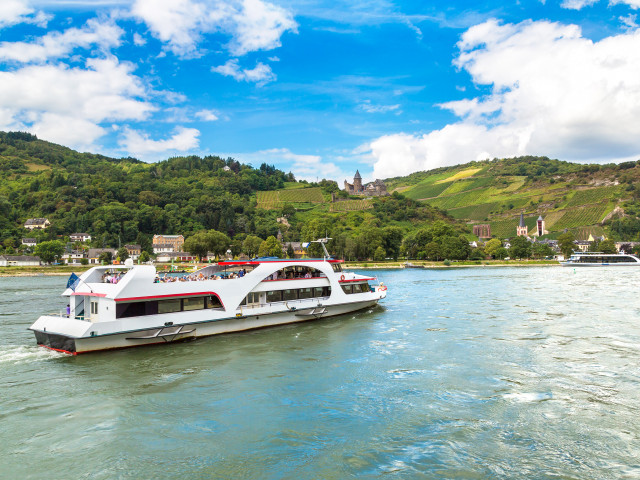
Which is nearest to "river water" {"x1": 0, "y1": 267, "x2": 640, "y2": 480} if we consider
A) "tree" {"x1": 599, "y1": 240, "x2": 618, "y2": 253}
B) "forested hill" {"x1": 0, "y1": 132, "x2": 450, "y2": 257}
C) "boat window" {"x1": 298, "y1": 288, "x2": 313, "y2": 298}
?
"boat window" {"x1": 298, "y1": 288, "x2": 313, "y2": 298}

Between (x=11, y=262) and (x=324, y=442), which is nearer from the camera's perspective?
(x=324, y=442)

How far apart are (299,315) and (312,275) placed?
284 centimetres

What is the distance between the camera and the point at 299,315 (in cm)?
2641

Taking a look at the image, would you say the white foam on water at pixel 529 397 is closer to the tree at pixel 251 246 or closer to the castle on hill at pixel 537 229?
the tree at pixel 251 246

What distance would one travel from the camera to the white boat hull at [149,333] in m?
18.5

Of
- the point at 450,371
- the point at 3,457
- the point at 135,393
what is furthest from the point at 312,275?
the point at 3,457

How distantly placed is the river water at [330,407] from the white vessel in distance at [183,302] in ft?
2.80

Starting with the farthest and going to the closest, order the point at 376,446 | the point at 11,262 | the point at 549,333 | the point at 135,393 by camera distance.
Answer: the point at 11,262
the point at 549,333
the point at 135,393
the point at 376,446

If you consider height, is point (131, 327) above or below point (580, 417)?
above

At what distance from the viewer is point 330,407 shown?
42.0 ft

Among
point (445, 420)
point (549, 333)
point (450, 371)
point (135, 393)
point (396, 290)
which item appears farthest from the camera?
point (396, 290)

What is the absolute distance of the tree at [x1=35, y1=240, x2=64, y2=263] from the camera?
9638 centimetres

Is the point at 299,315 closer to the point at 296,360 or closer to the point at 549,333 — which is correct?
the point at 296,360

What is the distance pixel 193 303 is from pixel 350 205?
154 meters
